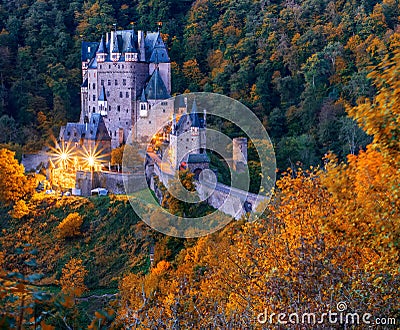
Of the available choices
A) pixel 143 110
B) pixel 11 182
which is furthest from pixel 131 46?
pixel 11 182

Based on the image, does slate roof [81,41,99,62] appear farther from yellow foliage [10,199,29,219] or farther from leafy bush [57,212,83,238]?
leafy bush [57,212,83,238]

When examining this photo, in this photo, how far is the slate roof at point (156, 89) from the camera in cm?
3728

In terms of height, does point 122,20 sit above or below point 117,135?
above

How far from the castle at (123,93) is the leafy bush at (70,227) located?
6.06 meters

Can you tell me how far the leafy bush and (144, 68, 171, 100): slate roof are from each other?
9.06 metres

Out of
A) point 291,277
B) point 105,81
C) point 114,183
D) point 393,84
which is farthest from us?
point 105,81

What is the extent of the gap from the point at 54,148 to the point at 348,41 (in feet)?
61.5

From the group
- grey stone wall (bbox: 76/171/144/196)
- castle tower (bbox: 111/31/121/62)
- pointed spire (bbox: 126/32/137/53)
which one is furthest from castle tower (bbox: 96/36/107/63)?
grey stone wall (bbox: 76/171/144/196)

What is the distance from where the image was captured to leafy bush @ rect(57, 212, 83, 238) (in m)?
30.7

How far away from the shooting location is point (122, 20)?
168 ft

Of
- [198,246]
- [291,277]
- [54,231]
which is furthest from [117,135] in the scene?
[291,277]

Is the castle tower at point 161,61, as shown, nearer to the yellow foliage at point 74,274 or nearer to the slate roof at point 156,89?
the slate roof at point 156,89

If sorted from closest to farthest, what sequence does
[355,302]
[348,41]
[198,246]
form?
[355,302]
[198,246]
[348,41]

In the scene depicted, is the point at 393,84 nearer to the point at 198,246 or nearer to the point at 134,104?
the point at 198,246
